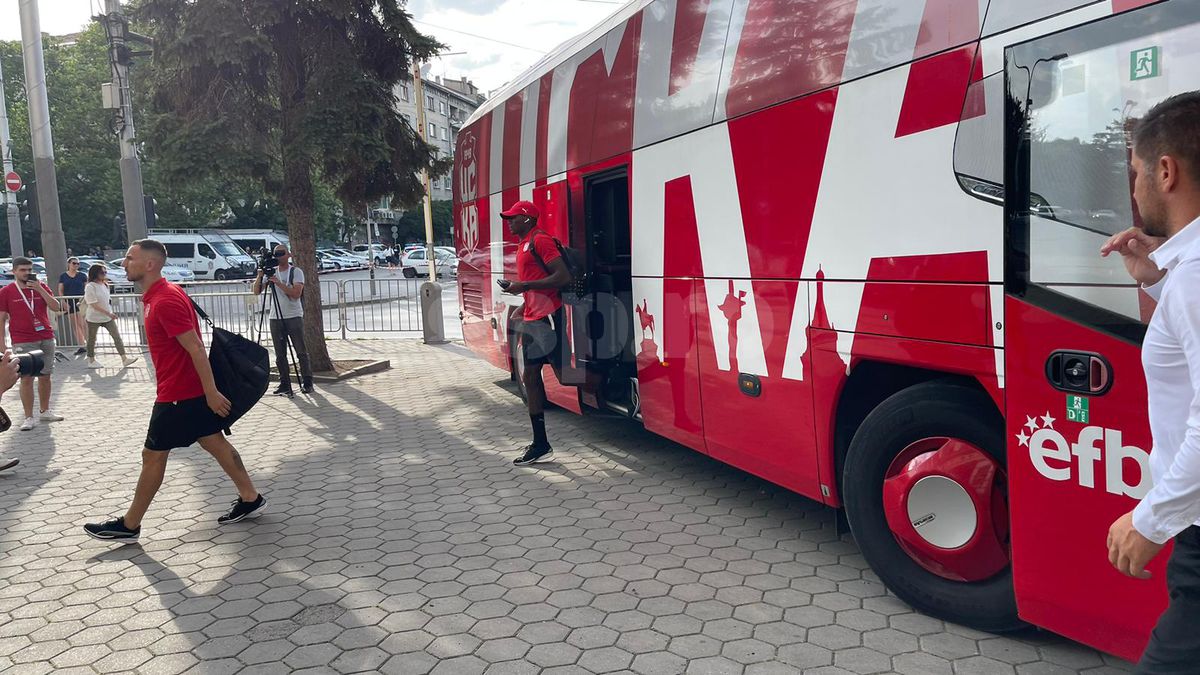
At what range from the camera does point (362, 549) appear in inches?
203

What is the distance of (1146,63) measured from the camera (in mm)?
2758

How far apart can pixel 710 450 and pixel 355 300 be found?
684 inches

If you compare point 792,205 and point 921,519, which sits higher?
point 792,205

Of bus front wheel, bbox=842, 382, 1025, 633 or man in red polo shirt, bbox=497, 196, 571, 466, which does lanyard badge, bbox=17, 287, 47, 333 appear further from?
bus front wheel, bbox=842, 382, 1025, 633

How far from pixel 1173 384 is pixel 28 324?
10105 millimetres

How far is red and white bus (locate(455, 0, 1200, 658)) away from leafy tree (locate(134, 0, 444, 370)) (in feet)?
20.3

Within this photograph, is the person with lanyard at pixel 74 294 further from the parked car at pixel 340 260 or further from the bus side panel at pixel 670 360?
the parked car at pixel 340 260

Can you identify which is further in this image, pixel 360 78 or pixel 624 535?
pixel 360 78

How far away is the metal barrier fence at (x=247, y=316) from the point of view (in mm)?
15773

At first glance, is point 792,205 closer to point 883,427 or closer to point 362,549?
point 883,427

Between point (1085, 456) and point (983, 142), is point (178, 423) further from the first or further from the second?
point (1085, 456)

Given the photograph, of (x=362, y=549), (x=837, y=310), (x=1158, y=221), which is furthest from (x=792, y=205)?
(x=362, y=549)

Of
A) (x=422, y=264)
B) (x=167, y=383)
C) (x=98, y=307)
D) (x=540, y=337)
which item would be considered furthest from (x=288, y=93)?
(x=422, y=264)

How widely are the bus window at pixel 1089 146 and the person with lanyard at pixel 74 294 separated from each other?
53.6ft
